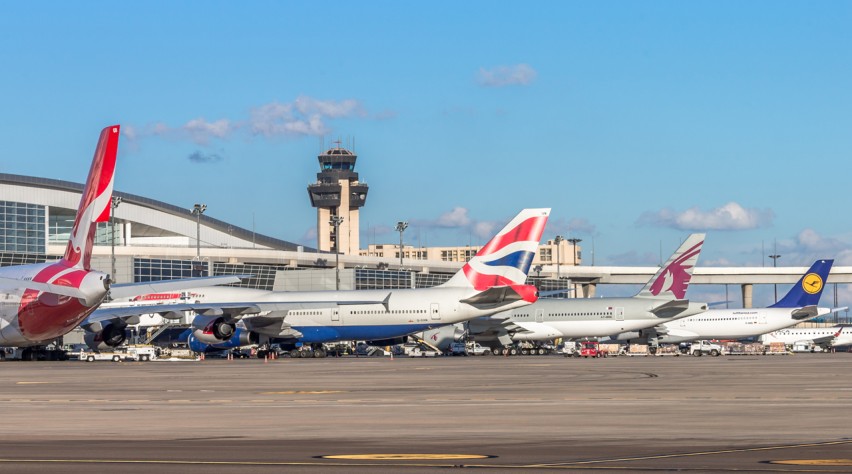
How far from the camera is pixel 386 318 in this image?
80938 millimetres

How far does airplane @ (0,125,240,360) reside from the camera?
42594 millimetres

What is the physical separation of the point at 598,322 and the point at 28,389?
58.0 meters

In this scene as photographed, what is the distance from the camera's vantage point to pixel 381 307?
81188 mm

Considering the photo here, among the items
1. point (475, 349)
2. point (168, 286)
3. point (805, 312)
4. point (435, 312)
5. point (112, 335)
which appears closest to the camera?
point (168, 286)

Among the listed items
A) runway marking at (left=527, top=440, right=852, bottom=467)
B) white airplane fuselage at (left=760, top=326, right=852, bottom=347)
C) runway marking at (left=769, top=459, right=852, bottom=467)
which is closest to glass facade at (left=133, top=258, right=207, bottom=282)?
white airplane fuselage at (left=760, top=326, right=852, bottom=347)

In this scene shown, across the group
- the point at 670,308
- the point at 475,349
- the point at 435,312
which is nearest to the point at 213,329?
the point at 435,312

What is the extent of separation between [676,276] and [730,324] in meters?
14.9

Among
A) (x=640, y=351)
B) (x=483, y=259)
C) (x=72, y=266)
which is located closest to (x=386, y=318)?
(x=483, y=259)

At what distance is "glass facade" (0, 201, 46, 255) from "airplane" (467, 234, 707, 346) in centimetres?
7020

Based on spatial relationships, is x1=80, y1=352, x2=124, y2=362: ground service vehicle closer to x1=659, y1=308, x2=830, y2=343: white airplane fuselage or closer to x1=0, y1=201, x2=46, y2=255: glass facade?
x1=659, y1=308, x2=830, y2=343: white airplane fuselage

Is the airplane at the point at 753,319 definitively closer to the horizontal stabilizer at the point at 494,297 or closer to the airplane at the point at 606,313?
the airplane at the point at 606,313

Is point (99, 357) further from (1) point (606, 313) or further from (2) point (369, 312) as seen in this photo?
(1) point (606, 313)

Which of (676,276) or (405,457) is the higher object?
(676,276)

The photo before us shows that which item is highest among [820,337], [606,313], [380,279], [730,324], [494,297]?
[380,279]
